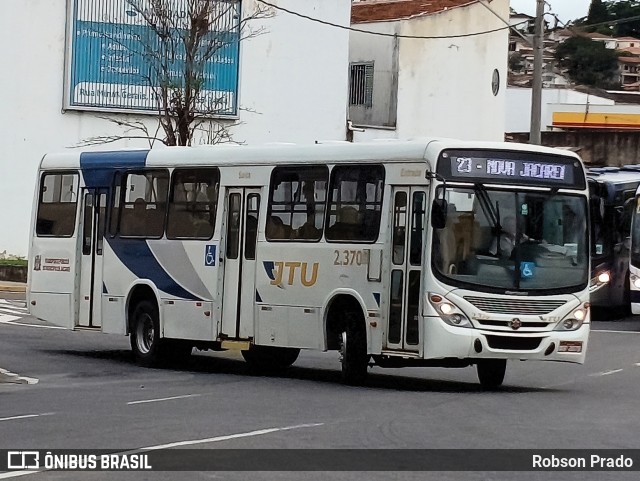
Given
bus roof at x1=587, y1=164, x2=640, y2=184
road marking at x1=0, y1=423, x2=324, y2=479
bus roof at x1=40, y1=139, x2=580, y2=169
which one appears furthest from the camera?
bus roof at x1=587, y1=164, x2=640, y2=184

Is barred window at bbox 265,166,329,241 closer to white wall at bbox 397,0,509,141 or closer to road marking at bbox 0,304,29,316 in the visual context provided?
road marking at bbox 0,304,29,316

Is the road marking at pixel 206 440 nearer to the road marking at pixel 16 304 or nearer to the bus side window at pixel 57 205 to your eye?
the bus side window at pixel 57 205

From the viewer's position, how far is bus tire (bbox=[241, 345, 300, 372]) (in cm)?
2055

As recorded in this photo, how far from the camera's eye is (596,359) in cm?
2305

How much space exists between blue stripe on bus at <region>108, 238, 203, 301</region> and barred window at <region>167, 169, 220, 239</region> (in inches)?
21.2

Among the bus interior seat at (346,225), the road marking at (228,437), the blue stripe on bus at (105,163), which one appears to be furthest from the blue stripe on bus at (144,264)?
the road marking at (228,437)

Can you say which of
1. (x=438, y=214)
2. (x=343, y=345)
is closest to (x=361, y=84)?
(x=343, y=345)

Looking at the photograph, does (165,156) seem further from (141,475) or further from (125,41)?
(125,41)

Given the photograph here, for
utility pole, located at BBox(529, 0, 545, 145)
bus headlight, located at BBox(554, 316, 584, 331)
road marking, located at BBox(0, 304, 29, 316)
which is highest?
utility pole, located at BBox(529, 0, 545, 145)

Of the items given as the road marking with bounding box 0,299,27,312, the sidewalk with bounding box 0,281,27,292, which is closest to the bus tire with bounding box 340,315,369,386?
the road marking with bounding box 0,299,27,312

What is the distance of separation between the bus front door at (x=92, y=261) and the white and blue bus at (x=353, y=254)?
0.31 feet

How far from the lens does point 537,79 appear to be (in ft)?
104

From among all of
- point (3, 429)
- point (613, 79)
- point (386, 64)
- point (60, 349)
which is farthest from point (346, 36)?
point (613, 79)

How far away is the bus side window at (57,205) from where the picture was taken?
22250 millimetres
